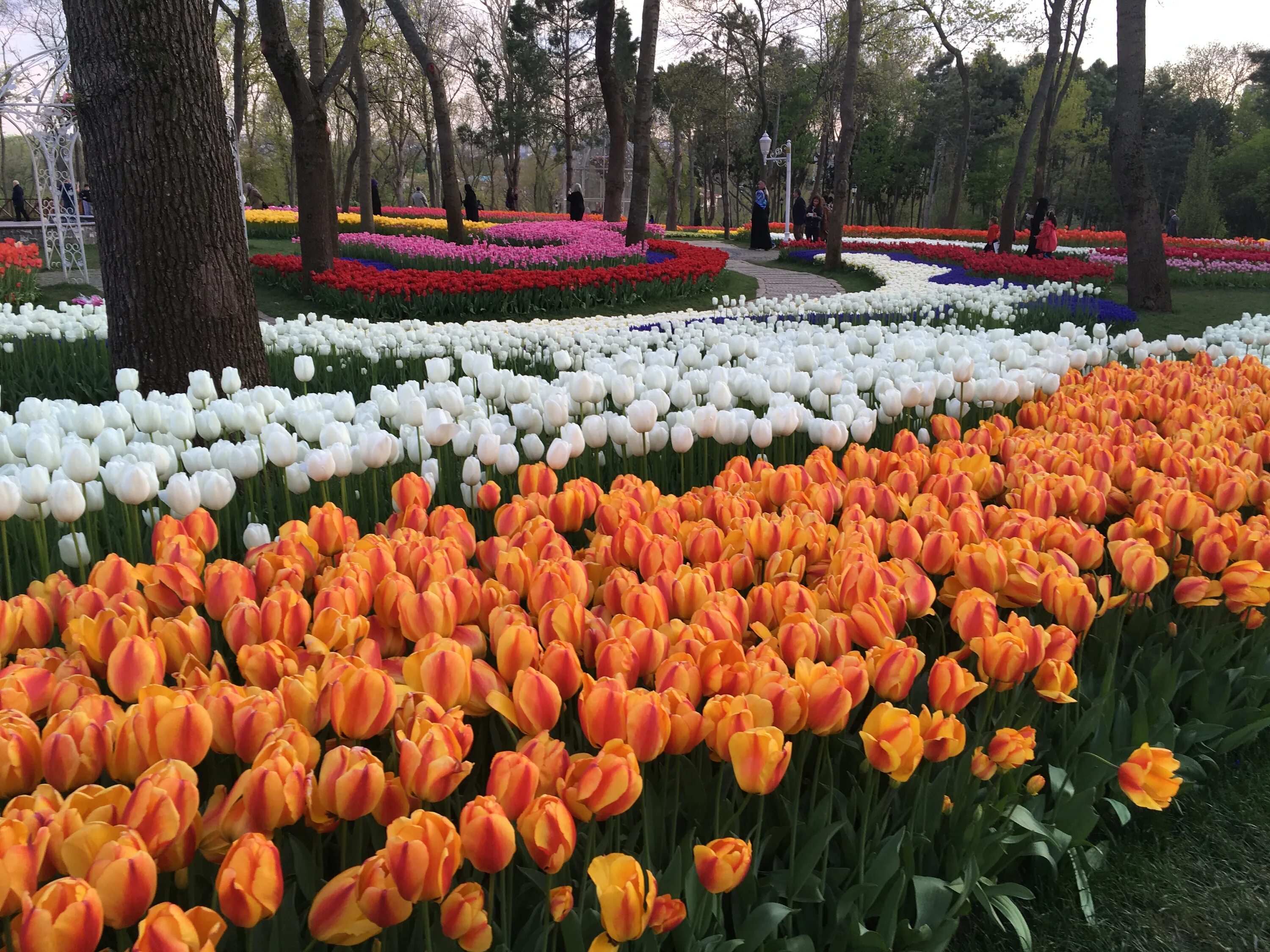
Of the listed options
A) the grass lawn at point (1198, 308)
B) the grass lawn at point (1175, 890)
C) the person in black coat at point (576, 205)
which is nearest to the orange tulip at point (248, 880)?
the grass lawn at point (1175, 890)

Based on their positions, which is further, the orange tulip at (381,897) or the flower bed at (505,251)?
the flower bed at (505,251)

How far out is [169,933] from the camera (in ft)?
2.96

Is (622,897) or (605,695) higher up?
(605,695)

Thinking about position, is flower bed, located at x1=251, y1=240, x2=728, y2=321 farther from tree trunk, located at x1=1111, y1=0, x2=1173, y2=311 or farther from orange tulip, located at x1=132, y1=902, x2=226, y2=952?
orange tulip, located at x1=132, y1=902, x2=226, y2=952

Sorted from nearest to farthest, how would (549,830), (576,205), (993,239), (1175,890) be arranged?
(549,830)
(1175,890)
(993,239)
(576,205)

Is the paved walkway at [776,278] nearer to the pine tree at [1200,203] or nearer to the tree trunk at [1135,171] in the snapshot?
the tree trunk at [1135,171]

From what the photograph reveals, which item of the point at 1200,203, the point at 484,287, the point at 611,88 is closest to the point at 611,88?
the point at 611,88

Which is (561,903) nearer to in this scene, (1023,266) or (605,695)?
(605,695)

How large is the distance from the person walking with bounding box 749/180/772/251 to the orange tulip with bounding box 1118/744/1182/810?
2380cm

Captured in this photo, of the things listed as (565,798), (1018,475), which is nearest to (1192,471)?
(1018,475)

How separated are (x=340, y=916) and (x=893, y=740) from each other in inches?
29.9

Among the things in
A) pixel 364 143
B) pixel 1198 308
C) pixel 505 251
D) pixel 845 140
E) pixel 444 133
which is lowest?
pixel 1198 308

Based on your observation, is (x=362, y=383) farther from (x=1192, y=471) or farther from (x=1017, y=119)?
(x=1017, y=119)

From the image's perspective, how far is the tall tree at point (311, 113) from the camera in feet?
32.9
